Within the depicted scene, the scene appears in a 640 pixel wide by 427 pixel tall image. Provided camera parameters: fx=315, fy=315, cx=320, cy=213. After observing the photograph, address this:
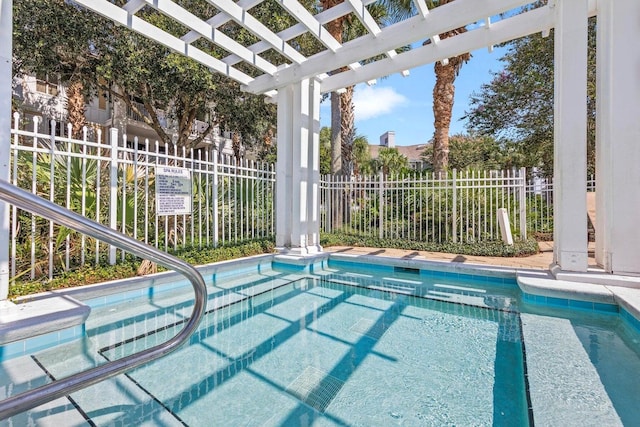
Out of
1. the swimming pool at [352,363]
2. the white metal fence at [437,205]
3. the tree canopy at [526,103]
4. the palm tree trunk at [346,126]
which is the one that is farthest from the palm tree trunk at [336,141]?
the tree canopy at [526,103]

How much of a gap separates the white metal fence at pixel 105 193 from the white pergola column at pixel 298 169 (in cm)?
78

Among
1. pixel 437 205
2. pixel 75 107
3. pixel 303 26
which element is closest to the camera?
pixel 303 26

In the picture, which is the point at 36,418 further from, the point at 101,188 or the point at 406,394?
the point at 101,188

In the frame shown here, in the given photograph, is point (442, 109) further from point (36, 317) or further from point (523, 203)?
point (36, 317)

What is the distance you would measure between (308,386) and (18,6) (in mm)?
10907

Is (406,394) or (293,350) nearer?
(406,394)

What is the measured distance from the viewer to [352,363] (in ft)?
8.57

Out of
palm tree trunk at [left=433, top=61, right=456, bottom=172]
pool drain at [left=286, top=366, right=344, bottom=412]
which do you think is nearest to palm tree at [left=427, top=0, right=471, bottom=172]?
palm tree trunk at [left=433, top=61, right=456, bottom=172]

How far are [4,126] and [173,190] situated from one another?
257cm

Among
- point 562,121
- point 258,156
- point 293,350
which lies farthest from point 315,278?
point 258,156

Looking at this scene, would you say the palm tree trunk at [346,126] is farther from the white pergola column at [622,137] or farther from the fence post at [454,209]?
the white pergola column at [622,137]

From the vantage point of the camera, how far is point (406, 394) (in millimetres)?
2182

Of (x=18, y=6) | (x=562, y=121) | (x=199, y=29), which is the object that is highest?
(x=18, y=6)

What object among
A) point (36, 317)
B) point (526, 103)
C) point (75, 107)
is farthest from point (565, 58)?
point (75, 107)
